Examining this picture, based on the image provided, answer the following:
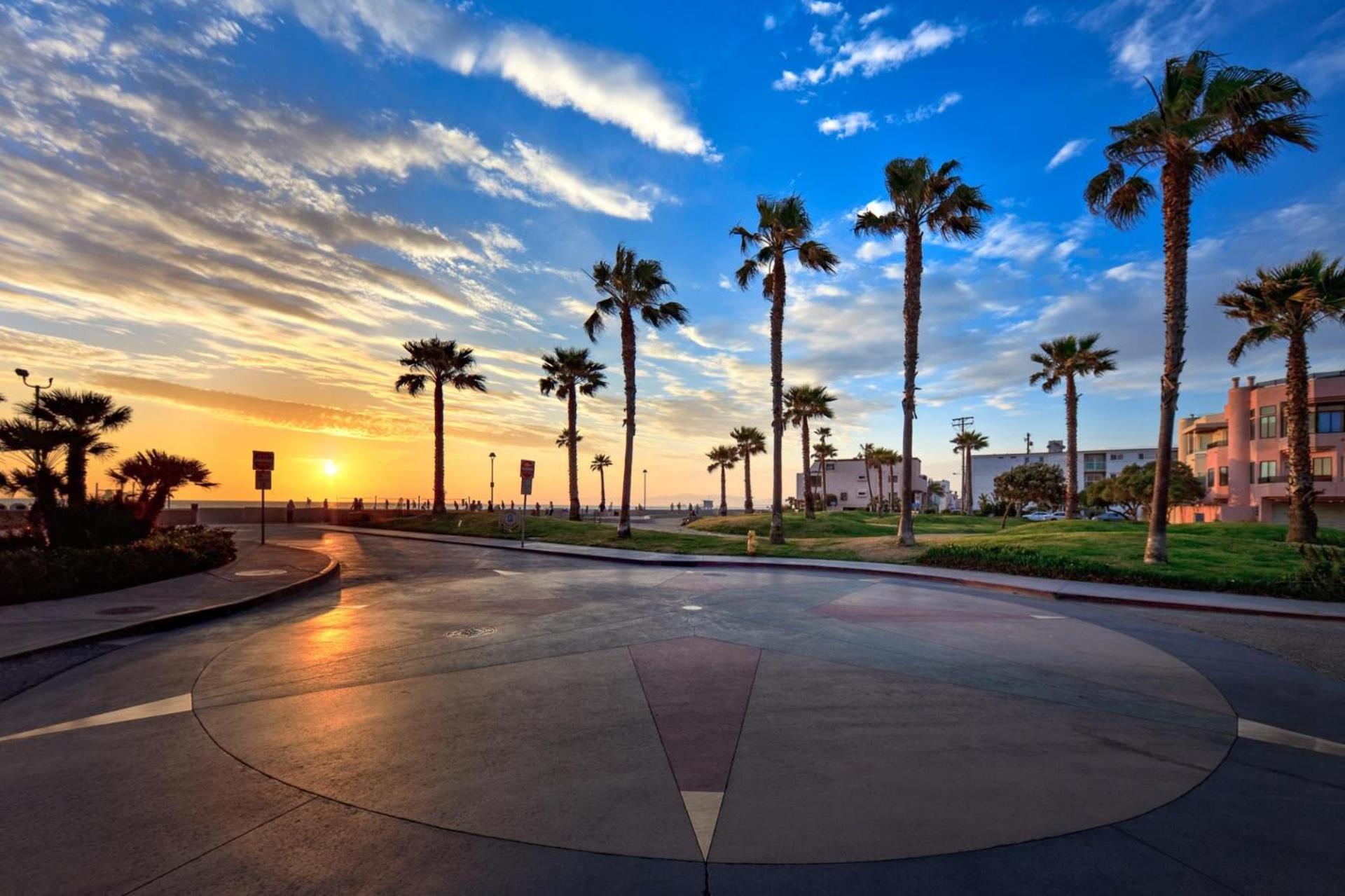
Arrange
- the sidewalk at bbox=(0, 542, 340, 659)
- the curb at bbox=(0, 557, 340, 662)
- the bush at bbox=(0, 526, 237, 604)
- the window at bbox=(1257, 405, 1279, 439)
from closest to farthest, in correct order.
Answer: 1. the curb at bbox=(0, 557, 340, 662)
2. the sidewalk at bbox=(0, 542, 340, 659)
3. the bush at bbox=(0, 526, 237, 604)
4. the window at bbox=(1257, 405, 1279, 439)

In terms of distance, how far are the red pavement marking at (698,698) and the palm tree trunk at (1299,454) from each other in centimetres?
2400

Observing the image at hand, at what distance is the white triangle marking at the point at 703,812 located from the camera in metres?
3.57

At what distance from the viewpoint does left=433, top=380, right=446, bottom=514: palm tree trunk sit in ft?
139

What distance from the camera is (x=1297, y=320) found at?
22.9 meters

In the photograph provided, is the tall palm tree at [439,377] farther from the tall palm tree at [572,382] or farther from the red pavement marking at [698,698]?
the red pavement marking at [698,698]

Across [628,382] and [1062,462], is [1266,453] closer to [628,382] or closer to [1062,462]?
[628,382]

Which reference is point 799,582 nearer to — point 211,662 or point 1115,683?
point 1115,683

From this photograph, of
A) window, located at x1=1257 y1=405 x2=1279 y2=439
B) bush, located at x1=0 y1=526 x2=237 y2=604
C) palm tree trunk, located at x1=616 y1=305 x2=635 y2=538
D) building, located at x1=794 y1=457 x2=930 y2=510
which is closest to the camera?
bush, located at x1=0 y1=526 x2=237 y2=604

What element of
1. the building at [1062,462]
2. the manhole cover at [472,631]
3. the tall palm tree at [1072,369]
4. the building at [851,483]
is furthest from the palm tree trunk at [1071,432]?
the building at [851,483]

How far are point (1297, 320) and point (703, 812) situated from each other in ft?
101

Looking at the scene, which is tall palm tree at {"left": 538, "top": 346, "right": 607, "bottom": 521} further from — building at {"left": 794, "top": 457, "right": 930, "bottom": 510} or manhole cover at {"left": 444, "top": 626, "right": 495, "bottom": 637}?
building at {"left": 794, "top": 457, "right": 930, "bottom": 510}

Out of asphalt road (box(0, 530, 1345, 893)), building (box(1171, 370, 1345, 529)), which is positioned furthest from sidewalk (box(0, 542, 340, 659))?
building (box(1171, 370, 1345, 529))

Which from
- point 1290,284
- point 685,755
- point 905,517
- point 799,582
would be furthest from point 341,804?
point 1290,284

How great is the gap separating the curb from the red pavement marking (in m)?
7.40
